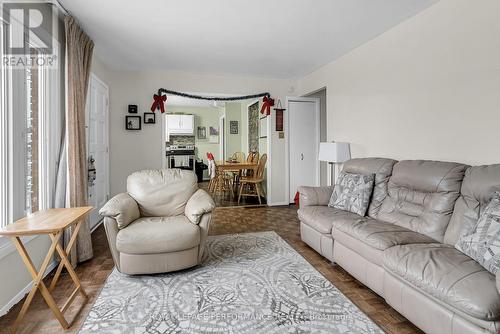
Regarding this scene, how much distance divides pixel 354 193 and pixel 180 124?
695cm

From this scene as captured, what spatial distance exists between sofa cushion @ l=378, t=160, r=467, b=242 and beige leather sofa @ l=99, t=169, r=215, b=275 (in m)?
1.72

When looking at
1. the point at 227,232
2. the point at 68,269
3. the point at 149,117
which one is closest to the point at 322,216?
the point at 227,232

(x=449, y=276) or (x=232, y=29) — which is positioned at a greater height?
(x=232, y=29)

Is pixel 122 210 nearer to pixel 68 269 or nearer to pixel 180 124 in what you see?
pixel 68 269

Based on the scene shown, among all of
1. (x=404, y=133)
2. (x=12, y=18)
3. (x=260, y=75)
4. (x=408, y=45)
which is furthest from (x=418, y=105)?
(x=12, y=18)

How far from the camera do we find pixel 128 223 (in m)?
2.42

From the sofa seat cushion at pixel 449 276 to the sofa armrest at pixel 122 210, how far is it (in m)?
2.08

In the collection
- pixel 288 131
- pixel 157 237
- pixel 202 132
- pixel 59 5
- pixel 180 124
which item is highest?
pixel 59 5

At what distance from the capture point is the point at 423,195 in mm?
2340

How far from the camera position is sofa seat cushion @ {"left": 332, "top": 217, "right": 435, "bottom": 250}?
77.7 inches

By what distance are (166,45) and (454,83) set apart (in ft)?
10.8

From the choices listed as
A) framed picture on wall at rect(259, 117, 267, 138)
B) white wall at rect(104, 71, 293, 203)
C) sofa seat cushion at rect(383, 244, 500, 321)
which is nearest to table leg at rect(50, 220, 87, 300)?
sofa seat cushion at rect(383, 244, 500, 321)

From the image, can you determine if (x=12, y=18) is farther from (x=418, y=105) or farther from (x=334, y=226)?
(x=418, y=105)

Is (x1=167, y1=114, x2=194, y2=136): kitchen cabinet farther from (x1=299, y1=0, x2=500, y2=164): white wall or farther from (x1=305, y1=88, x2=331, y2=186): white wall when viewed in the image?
(x1=299, y1=0, x2=500, y2=164): white wall
